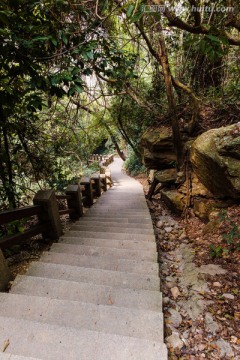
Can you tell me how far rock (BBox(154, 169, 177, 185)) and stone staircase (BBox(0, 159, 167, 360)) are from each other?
3.08 m

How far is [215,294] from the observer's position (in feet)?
6.64

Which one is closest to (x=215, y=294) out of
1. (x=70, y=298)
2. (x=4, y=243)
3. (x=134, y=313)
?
(x=134, y=313)

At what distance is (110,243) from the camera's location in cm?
291

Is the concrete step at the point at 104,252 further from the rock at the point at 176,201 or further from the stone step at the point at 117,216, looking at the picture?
the rock at the point at 176,201

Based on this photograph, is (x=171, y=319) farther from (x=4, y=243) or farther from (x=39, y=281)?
(x=4, y=243)

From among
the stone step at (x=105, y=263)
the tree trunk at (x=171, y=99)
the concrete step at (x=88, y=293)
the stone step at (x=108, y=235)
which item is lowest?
the stone step at (x=108, y=235)

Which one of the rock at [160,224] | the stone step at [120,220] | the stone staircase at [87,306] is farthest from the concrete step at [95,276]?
the rock at [160,224]

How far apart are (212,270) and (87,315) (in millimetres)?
1630

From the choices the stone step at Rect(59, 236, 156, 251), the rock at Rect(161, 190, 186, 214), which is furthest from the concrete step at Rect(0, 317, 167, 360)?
the rock at Rect(161, 190, 186, 214)

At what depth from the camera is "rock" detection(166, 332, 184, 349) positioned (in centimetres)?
149

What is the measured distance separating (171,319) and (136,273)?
0.51 meters

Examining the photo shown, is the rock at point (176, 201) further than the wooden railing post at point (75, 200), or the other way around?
the rock at point (176, 201)

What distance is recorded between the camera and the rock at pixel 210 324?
163 cm

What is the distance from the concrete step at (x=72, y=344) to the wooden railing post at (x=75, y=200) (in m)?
2.83
